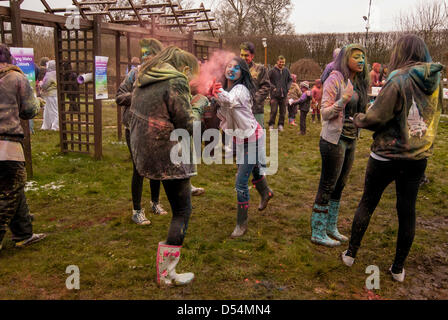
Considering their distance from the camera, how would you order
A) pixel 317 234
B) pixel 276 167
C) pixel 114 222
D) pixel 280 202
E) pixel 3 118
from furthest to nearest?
pixel 276 167
pixel 280 202
pixel 114 222
pixel 317 234
pixel 3 118

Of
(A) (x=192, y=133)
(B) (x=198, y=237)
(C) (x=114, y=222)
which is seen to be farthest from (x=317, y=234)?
(C) (x=114, y=222)

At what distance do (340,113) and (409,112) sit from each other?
0.67 m

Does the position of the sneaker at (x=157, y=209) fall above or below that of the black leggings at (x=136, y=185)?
below

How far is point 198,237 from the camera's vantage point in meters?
4.04

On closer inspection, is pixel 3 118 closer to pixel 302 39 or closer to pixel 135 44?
pixel 135 44

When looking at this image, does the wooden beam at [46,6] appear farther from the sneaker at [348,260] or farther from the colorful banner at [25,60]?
the sneaker at [348,260]

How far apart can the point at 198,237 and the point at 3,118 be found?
2.20 metres

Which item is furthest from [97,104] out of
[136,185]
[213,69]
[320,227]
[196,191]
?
[320,227]

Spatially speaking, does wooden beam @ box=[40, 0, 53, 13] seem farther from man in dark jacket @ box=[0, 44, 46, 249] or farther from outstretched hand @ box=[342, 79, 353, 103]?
outstretched hand @ box=[342, 79, 353, 103]

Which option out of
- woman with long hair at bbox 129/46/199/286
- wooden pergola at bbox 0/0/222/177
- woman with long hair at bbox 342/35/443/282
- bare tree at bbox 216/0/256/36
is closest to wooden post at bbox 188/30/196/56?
wooden pergola at bbox 0/0/222/177

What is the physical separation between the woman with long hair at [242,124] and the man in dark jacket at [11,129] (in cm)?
183

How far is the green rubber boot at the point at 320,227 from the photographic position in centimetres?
386

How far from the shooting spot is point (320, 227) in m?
3.91

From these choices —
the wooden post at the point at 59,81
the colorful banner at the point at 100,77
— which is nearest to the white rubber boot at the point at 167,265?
the colorful banner at the point at 100,77
